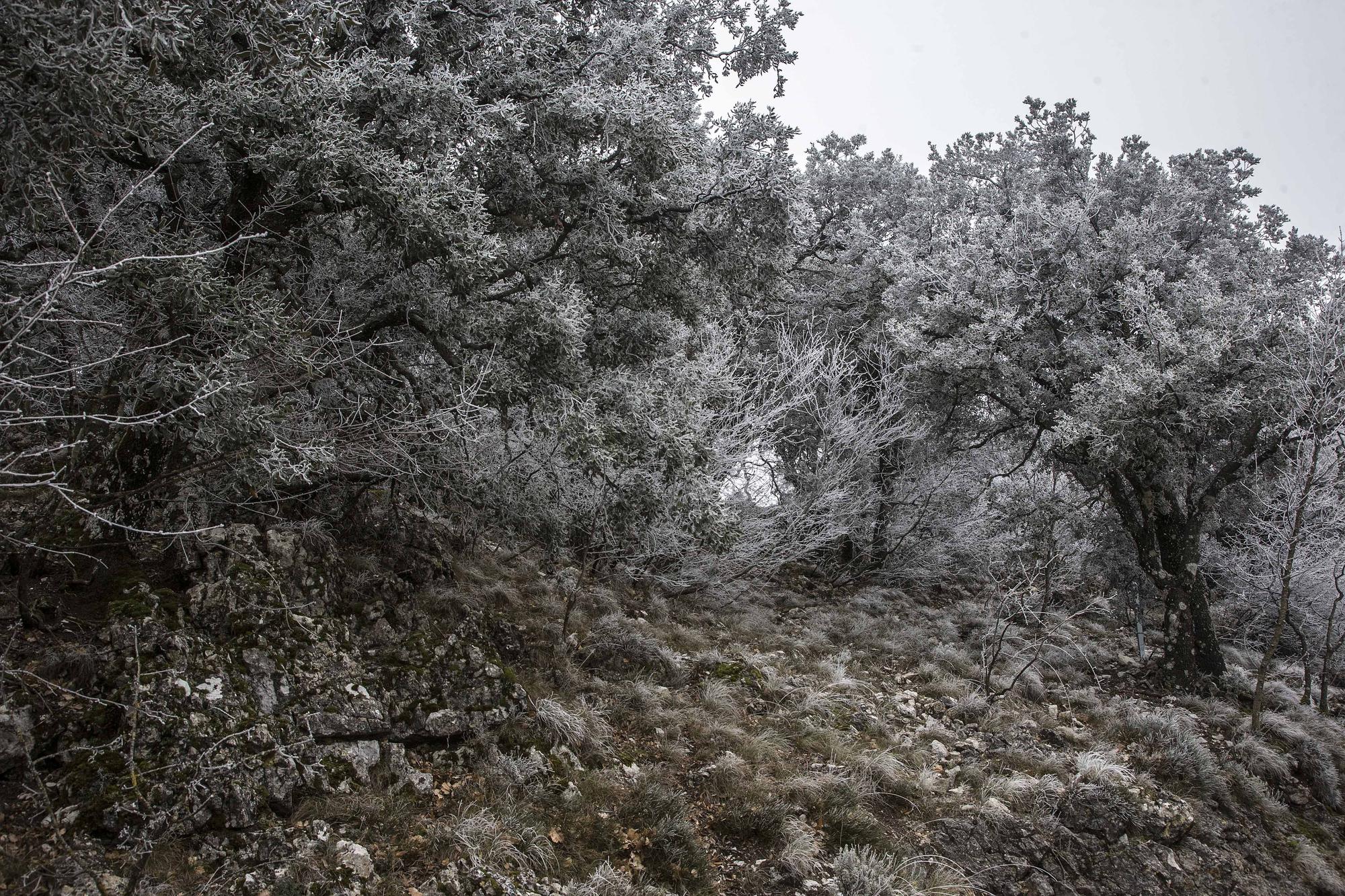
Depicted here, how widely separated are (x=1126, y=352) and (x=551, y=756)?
938cm

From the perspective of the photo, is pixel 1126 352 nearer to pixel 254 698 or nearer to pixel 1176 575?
pixel 1176 575

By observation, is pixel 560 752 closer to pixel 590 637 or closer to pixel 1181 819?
pixel 590 637

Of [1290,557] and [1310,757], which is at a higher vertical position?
[1290,557]

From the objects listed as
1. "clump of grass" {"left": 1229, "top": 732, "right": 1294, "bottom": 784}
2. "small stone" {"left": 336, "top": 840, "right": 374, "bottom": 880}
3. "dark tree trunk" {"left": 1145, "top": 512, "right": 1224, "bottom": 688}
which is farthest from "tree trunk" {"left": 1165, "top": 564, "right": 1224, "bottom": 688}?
"small stone" {"left": 336, "top": 840, "right": 374, "bottom": 880}

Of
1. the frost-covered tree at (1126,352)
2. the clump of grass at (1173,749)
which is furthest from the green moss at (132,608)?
the frost-covered tree at (1126,352)

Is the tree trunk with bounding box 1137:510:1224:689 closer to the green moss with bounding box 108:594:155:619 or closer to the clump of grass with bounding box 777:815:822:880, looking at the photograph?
the clump of grass with bounding box 777:815:822:880

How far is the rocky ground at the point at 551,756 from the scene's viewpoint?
3891 millimetres

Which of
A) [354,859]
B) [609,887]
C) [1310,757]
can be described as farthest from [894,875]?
[1310,757]

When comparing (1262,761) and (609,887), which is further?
(1262,761)

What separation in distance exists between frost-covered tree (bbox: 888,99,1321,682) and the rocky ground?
3129mm

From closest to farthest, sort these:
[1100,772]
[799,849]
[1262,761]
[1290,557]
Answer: [799,849], [1100,772], [1262,761], [1290,557]

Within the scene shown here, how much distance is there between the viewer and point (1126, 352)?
10.5m

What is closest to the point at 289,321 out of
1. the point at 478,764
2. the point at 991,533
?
the point at 478,764

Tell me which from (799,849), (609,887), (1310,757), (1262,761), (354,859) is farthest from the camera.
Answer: (1310,757)
